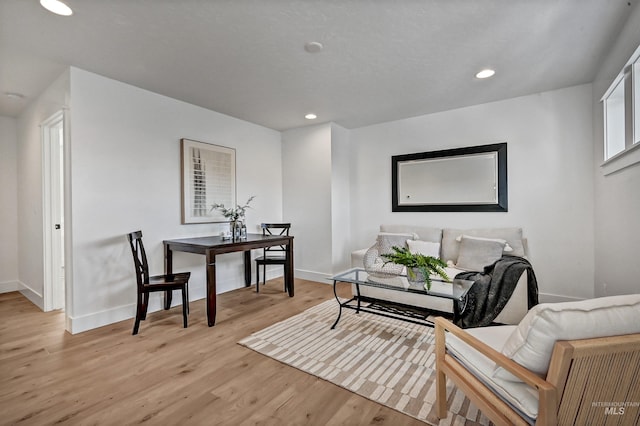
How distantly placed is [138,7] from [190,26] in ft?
1.07

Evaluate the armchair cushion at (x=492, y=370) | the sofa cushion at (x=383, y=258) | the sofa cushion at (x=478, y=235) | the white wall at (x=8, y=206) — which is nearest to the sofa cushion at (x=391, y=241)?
the sofa cushion at (x=383, y=258)

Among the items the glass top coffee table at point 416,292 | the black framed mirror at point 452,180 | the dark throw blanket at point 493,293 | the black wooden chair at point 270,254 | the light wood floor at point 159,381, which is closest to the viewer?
the light wood floor at point 159,381

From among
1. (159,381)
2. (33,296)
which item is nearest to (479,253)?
(159,381)

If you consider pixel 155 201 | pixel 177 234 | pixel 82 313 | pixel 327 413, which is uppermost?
pixel 155 201

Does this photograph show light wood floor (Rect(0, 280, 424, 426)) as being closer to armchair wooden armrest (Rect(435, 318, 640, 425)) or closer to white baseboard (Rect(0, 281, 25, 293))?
armchair wooden armrest (Rect(435, 318, 640, 425))

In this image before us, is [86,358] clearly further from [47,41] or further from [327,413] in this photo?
[47,41]

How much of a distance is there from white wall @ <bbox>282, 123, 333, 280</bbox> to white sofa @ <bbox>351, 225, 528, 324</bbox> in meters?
0.89

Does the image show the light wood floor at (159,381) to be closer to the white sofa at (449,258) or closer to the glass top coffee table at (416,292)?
the glass top coffee table at (416,292)

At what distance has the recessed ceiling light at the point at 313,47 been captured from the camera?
2338mm

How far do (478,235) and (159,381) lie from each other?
3.55m

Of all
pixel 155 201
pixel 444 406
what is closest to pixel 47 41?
pixel 155 201

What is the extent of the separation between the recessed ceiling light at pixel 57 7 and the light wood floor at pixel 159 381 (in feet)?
8.24

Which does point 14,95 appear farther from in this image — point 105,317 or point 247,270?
point 247,270

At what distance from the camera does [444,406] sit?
1.56m
